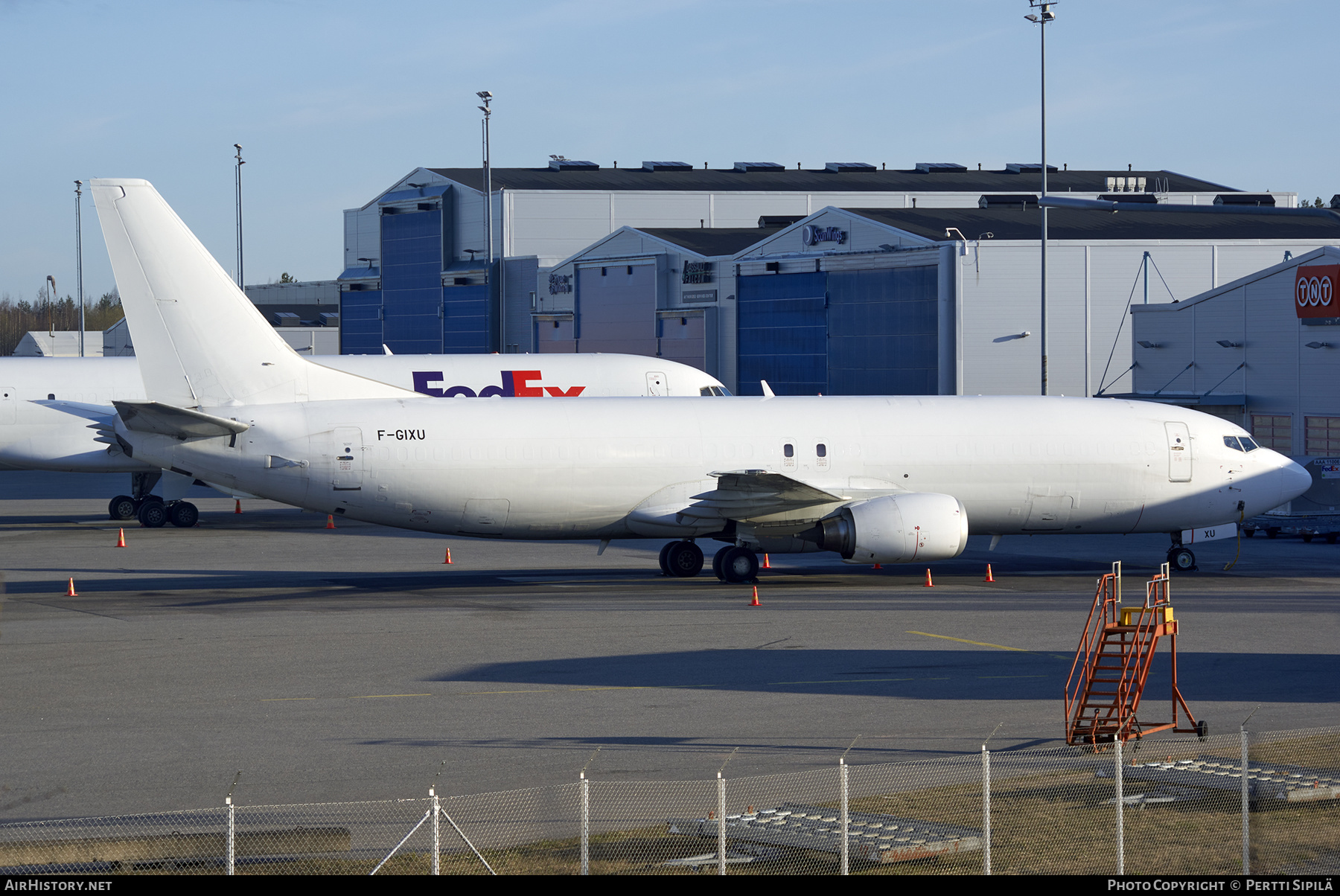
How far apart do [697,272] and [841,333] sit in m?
12.9

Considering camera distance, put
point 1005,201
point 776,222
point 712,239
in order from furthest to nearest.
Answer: point 776,222, point 712,239, point 1005,201

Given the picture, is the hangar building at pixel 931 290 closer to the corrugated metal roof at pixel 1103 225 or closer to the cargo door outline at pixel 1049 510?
the corrugated metal roof at pixel 1103 225

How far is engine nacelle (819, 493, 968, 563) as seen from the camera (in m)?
32.3

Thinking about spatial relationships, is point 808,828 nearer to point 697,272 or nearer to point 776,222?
point 697,272

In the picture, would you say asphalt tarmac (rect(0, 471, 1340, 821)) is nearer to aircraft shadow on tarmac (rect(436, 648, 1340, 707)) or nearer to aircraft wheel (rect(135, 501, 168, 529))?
aircraft shadow on tarmac (rect(436, 648, 1340, 707))

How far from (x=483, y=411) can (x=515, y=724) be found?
1407 centimetres

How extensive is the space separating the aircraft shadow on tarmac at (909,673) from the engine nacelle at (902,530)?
686cm

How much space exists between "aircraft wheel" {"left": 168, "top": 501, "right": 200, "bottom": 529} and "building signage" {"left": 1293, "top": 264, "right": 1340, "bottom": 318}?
116 feet

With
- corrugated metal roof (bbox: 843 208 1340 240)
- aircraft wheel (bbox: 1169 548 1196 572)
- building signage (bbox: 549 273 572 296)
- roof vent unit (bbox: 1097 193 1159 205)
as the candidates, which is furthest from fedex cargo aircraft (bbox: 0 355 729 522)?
roof vent unit (bbox: 1097 193 1159 205)

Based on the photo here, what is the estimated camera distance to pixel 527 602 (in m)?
31.6

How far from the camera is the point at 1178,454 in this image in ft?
117

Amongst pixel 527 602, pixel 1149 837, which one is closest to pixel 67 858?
pixel 1149 837

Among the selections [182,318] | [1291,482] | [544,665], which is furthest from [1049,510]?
[182,318]

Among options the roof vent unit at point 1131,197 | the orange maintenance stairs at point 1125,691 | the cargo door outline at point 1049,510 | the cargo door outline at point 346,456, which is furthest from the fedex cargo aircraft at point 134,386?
the roof vent unit at point 1131,197
